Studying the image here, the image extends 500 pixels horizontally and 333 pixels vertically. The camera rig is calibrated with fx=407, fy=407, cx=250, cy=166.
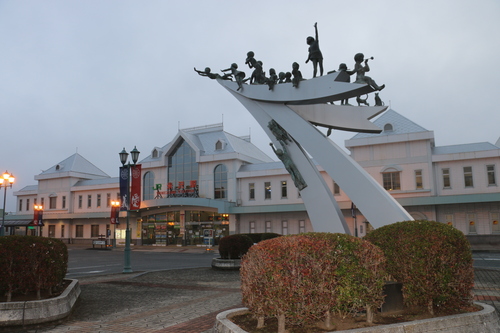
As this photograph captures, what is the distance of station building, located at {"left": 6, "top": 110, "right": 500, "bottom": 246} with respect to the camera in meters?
35.3

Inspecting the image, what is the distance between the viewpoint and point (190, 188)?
4706 centimetres

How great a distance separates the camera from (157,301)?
435 inches

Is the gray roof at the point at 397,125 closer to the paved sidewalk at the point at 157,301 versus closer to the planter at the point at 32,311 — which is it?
the paved sidewalk at the point at 157,301

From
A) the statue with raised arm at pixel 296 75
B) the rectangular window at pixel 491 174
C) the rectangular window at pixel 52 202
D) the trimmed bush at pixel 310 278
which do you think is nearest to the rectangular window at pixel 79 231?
the rectangular window at pixel 52 202

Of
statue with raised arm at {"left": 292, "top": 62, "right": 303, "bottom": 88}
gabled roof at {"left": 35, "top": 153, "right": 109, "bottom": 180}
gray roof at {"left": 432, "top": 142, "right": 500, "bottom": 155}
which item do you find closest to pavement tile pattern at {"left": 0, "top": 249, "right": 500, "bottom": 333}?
statue with raised arm at {"left": 292, "top": 62, "right": 303, "bottom": 88}

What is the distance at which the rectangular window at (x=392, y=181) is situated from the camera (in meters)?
37.3

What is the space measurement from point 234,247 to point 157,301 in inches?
384

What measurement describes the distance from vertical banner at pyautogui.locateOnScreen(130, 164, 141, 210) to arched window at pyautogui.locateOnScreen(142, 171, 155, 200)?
29.9 metres

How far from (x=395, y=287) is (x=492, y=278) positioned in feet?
32.1

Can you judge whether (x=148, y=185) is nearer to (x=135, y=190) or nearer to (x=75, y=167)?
(x=75, y=167)

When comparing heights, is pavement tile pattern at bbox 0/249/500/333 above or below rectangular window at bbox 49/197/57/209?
below

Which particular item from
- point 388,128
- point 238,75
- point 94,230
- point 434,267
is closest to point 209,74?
point 238,75

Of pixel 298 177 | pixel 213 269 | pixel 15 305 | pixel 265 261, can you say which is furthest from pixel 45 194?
pixel 265 261

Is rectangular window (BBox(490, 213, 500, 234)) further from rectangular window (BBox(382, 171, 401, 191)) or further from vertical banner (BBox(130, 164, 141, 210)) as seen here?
vertical banner (BBox(130, 164, 141, 210))
